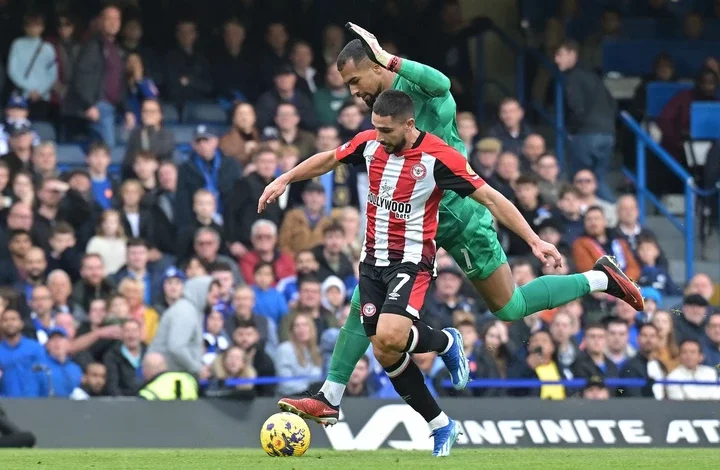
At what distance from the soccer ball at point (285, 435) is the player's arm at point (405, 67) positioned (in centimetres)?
222

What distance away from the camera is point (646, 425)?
13.6m

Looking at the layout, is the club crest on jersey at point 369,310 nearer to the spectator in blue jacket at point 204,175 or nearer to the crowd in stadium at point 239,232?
the crowd in stadium at point 239,232

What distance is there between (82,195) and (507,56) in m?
6.84

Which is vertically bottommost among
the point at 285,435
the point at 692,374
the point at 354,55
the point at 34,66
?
the point at 692,374

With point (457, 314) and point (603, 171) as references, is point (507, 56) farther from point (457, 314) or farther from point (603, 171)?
point (457, 314)

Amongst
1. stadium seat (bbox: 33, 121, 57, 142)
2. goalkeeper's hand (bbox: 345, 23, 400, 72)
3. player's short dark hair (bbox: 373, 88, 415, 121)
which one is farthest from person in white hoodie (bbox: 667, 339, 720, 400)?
stadium seat (bbox: 33, 121, 57, 142)

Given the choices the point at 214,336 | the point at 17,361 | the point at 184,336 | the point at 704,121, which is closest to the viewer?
the point at 17,361

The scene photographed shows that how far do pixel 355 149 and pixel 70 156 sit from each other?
7278 millimetres

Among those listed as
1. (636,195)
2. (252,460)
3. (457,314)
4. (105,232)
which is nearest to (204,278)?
(105,232)

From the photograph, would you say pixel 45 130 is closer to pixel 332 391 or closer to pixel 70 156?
pixel 70 156

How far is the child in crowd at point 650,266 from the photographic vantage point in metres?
16.2

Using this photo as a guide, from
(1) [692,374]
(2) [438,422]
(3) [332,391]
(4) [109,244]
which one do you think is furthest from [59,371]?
(1) [692,374]

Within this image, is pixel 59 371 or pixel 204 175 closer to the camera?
pixel 59 371

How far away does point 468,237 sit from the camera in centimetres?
1008
